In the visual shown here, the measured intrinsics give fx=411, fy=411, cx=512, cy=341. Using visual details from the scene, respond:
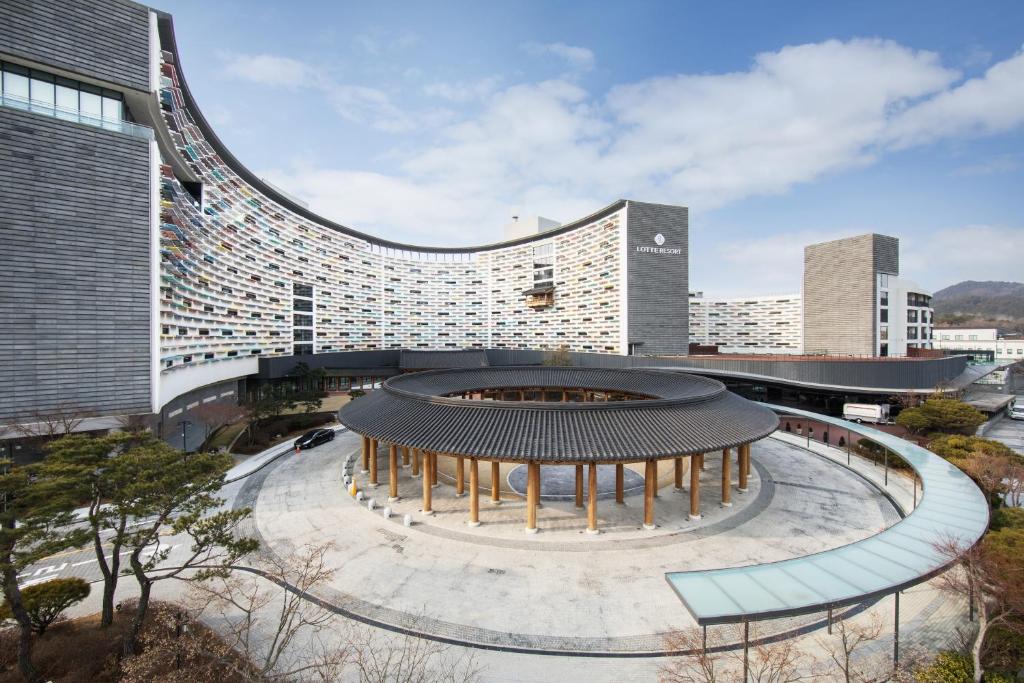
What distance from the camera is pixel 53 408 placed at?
87.2ft

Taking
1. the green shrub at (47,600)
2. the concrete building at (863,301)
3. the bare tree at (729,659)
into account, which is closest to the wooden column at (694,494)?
the bare tree at (729,659)

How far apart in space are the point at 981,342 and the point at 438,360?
115912 mm

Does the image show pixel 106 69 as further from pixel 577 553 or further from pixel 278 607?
pixel 577 553

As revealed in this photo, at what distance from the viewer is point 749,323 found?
90000 mm

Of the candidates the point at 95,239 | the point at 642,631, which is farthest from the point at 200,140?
the point at 642,631

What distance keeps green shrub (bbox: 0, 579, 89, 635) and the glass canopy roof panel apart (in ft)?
65.0

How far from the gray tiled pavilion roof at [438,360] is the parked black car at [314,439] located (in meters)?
36.1

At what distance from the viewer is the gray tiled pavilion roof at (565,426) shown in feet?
61.5

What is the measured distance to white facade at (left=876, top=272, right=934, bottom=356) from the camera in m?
63.8

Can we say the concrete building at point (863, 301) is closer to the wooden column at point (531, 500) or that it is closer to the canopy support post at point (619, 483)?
the canopy support post at point (619, 483)

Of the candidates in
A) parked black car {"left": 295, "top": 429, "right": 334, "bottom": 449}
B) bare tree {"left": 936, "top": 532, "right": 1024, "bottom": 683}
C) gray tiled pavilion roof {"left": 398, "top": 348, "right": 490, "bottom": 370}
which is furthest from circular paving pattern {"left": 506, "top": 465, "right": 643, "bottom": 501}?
gray tiled pavilion roof {"left": 398, "top": 348, "right": 490, "bottom": 370}

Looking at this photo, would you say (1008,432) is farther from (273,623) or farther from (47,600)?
(47,600)

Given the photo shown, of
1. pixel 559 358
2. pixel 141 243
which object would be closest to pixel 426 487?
pixel 141 243

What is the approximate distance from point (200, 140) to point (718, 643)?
2433 inches
